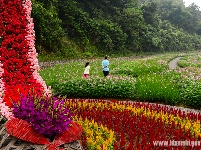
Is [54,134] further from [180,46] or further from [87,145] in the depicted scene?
[180,46]

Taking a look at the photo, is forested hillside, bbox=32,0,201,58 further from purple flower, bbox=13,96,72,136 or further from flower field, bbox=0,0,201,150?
purple flower, bbox=13,96,72,136

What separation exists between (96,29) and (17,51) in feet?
90.6

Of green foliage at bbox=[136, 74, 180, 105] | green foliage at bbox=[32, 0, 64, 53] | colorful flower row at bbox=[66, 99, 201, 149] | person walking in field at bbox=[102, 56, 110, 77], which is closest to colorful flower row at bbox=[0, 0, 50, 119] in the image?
colorful flower row at bbox=[66, 99, 201, 149]

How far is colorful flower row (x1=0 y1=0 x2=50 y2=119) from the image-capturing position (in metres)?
6.62

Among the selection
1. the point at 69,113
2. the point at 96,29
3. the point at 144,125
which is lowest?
the point at 144,125

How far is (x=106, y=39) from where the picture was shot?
116ft

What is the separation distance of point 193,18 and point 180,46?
18140 millimetres

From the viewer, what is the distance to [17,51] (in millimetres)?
6906

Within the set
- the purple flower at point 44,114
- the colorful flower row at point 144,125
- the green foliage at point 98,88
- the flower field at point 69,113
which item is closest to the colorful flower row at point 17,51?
the flower field at point 69,113

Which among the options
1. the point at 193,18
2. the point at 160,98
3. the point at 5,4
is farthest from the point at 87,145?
the point at 193,18

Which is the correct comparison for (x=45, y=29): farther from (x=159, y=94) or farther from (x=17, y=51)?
(x=17, y=51)

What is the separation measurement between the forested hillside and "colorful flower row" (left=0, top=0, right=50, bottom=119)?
15277 mm

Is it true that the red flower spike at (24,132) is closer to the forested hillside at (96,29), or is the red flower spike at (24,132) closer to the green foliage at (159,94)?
the green foliage at (159,94)

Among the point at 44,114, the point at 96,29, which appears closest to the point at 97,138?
the point at 44,114
